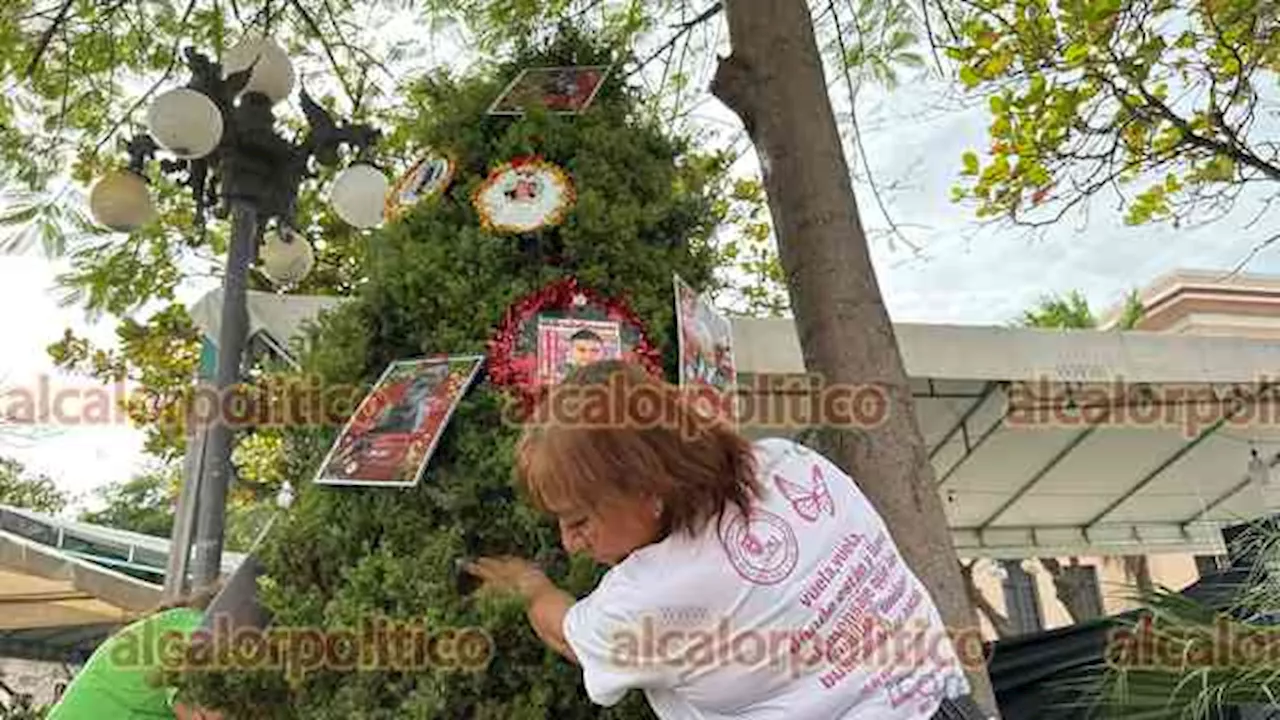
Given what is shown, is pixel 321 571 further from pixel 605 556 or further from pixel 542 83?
pixel 542 83

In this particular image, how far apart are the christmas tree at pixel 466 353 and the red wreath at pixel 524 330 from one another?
2cm

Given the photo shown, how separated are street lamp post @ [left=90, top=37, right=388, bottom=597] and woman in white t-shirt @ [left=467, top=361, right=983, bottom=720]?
106 inches

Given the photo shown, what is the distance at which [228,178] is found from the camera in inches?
180

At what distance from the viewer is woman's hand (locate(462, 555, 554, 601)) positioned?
6.59 ft

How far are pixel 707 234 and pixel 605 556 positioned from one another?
1.33 metres

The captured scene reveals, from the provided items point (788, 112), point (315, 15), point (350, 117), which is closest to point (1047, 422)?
point (788, 112)

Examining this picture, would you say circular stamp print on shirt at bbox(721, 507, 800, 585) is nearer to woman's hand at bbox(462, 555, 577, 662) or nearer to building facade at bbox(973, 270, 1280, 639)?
woman's hand at bbox(462, 555, 577, 662)

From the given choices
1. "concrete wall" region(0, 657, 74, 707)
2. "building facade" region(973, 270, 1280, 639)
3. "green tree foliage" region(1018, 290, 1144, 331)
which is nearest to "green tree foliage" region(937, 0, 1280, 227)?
"green tree foliage" region(1018, 290, 1144, 331)

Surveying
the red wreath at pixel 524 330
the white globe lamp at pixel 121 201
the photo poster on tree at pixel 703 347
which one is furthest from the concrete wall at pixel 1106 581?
the white globe lamp at pixel 121 201

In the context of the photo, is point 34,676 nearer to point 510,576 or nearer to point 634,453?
point 510,576

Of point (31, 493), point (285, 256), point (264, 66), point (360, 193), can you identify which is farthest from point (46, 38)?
point (31, 493)

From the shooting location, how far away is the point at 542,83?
9.25 ft

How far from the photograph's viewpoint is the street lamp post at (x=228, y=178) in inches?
155

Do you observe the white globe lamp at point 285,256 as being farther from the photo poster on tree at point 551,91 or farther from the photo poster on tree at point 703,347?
the photo poster on tree at point 703,347
